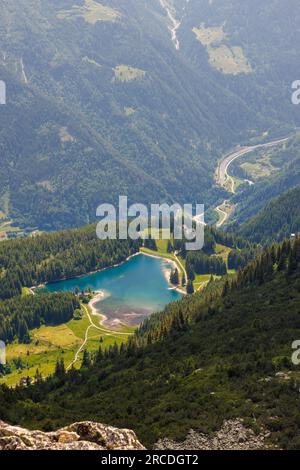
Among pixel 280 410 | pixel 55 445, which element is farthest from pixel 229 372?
pixel 55 445

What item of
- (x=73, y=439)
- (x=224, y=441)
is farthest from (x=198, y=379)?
(x=73, y=439)

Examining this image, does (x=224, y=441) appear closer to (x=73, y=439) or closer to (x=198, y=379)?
(x=73, y=439)

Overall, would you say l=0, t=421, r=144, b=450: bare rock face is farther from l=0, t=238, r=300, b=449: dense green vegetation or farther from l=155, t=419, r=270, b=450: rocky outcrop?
l=0, t=238, r=300, b=449: dense green vegetation

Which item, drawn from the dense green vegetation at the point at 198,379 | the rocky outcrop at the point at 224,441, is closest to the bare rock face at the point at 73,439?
the rocky outcrop at the point at 224,441

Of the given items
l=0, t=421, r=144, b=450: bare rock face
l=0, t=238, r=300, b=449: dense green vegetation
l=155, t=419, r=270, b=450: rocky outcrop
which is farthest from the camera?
l=0, t=238, r=300, b=449: dense green vegetation

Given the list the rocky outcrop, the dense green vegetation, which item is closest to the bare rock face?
the rocky outcrop
